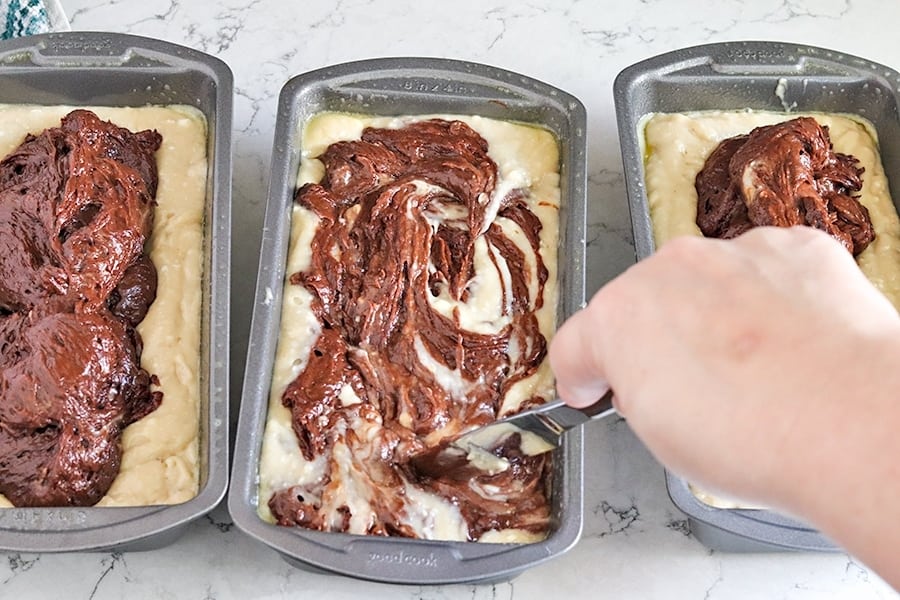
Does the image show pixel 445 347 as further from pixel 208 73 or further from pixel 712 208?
pixel 208 73

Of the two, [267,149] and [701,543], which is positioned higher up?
[267,149]

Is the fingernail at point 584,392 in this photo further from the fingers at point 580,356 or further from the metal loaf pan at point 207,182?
the metal loaf pan at point 207,182

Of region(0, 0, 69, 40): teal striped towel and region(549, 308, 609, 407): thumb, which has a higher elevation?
region(549, 308, 609, 407): thumb

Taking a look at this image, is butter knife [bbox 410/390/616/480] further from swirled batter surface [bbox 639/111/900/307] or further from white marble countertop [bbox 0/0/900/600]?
swirled batter surface [bbox 639/111/900/307]

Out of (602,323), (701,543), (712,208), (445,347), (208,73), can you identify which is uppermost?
(602,323)

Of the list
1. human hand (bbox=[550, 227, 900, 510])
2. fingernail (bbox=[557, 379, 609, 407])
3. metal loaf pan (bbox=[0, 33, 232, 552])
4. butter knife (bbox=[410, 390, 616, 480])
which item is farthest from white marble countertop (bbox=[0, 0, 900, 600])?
human hand (bbox=[550, 227, 900, 510])

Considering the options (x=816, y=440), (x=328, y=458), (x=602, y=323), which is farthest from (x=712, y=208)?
(x=816, y=440)

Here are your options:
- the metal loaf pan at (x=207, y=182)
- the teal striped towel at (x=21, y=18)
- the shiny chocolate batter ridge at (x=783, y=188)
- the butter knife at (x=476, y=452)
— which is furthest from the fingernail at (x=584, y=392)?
the teal striped towel at (x=21, y=18)
